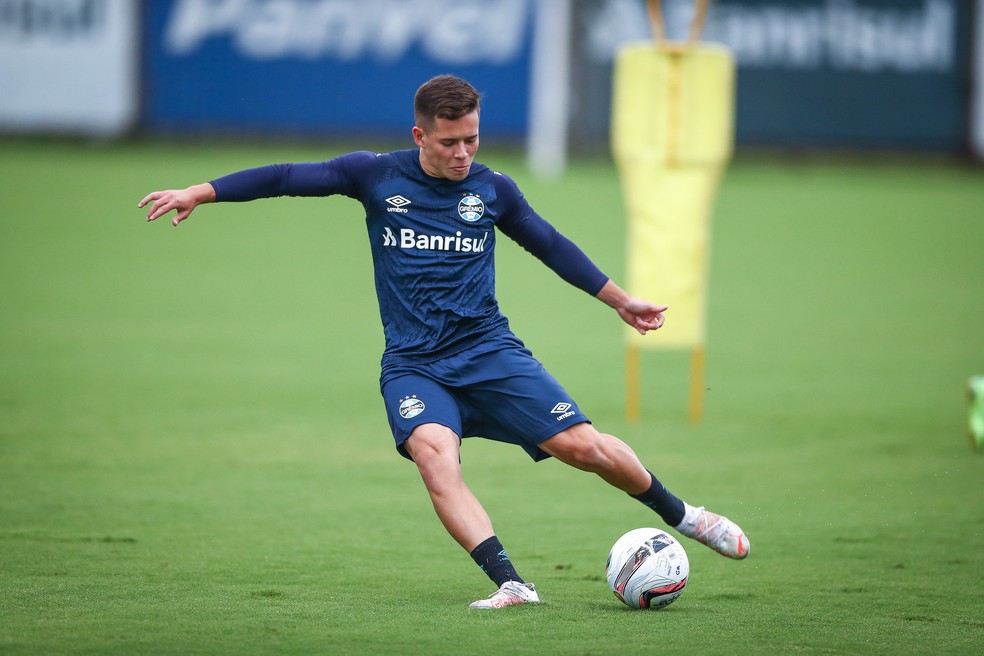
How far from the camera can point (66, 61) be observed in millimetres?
24688

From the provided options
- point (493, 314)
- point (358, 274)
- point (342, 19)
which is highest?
point (342, 19)

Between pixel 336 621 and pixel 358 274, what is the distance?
12460 millimetres

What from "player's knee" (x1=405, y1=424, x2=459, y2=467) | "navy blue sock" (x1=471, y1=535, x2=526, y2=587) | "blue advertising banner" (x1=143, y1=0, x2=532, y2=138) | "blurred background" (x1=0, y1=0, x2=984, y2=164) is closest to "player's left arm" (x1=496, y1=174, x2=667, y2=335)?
"player's knee" (x1=405, y1=424, x2=459, y2=467)

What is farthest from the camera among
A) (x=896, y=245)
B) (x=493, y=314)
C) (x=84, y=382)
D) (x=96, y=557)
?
(x=896, y=245)

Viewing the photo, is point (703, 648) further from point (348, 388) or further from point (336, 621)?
point (348, 388)

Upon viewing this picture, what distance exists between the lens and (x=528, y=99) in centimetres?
2562

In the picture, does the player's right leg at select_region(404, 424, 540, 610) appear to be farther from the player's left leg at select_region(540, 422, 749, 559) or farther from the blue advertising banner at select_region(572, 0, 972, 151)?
the blue advertising banner at select_region(572, 0, 972, 151)

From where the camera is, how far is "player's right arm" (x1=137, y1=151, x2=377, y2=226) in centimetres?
532

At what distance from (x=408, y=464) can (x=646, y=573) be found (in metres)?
3.51

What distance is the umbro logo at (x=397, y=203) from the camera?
559 centimetres

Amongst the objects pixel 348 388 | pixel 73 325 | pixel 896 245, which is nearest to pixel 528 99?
pixel 896 245

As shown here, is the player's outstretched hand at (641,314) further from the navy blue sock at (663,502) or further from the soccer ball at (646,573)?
the soccer ball at (646,573)

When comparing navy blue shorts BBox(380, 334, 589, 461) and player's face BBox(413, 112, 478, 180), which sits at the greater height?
player's face BBox(413, 112, 478, 180)

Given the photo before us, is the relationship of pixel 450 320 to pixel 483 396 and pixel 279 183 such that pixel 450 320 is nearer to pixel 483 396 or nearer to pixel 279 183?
pixel 483 396
